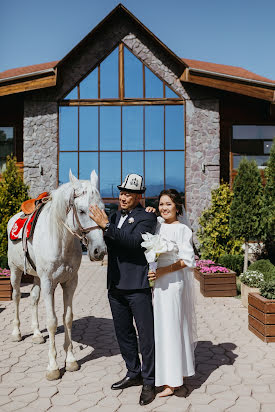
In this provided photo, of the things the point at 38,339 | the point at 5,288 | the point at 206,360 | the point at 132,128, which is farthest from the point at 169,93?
the point at 206,360

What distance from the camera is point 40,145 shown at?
50.0 ft

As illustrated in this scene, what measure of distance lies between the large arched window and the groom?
11.5m

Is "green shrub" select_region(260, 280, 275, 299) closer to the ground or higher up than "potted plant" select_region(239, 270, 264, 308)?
higher up

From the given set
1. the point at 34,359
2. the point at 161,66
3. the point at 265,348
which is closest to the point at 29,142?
the point at 161,66

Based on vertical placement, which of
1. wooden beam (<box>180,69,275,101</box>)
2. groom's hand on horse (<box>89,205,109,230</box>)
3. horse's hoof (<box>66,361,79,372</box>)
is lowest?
horse's hoof (<box>66,361,79,372</box>)

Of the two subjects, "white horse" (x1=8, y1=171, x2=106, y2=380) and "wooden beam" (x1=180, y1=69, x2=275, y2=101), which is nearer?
"white horse" (x1=8, y1=171, x2=106, y2=380)

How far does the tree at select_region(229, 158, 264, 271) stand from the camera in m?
11.9

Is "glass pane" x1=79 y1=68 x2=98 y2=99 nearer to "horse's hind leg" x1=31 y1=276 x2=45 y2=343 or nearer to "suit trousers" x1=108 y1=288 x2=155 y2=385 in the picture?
"horse's hind leg" x1=31 y1=276 x2=45 y2=343

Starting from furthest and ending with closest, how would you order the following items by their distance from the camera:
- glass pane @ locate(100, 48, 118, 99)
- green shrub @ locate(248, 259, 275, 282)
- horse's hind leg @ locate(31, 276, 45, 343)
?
1. glass pane @ locate(100, 48, 118, 99)
2. green shrub @ locate(248, 259, 275, 282)
3. horse's hind leg @ locate(31, 276, 45, 343)

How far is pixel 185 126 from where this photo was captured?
15359 millimetres

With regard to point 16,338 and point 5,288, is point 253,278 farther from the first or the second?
point 5,288

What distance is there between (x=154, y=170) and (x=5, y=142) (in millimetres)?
6528

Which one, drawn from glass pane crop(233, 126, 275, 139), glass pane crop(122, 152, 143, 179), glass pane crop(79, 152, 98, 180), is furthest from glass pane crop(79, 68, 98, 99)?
glass pane crop(233, 126, 275, 139)

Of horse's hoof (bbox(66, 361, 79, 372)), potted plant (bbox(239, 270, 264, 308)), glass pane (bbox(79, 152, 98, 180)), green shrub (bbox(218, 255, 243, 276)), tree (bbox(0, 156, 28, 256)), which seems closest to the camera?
horse's hoof (bbox(66, 361, 79, 372))
